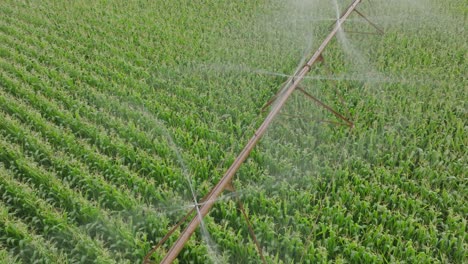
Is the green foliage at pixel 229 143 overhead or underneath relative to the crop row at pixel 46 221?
overhead

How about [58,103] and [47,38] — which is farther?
[47,38]

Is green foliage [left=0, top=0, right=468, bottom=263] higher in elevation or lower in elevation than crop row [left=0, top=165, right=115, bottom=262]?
higher

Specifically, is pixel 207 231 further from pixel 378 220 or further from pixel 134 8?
pixel 134 8

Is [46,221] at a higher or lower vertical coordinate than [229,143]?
lower

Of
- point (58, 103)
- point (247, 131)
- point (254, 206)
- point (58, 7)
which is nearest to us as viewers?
point (254, 206)

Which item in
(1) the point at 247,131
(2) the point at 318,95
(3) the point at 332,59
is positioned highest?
(3) the point at 332,59

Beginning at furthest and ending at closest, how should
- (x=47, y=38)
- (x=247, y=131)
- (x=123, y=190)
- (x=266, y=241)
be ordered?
(x=47, y=38) → (x=247, y=131) → (x=123, y=190) → (x=266, y=241)

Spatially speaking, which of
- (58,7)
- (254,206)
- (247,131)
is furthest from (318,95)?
(58,7)

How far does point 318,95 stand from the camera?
14.8ft

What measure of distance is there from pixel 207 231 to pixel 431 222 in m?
1.43

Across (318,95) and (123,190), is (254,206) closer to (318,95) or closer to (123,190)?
(123,190)

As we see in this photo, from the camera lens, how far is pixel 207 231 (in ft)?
9.62

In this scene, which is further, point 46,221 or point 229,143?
point 229,143

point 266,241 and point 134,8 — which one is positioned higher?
point 134,8
